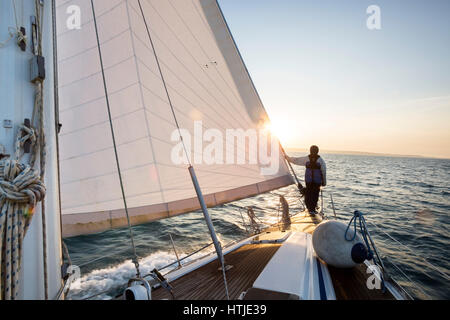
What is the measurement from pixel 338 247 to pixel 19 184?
2.98 meters

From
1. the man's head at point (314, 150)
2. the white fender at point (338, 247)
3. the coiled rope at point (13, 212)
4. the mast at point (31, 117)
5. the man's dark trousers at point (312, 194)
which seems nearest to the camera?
the coiled rope at point (13, 212)

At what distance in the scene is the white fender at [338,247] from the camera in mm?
2697

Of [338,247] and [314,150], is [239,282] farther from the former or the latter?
[314,150]

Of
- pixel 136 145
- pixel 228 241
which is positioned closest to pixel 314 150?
pixel 136 145

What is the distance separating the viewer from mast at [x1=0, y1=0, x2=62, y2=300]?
1338 millimetres

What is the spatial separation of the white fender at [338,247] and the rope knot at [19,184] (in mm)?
2814

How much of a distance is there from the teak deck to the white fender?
0.52ft

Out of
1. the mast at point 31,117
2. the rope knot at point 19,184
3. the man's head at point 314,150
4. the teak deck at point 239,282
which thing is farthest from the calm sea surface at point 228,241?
→ the rope knot at point 19,184

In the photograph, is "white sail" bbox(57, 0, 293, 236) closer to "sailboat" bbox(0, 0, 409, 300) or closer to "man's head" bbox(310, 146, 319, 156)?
"sailboat" bbox(0, 0, 409, 300)

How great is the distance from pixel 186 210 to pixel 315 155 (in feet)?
9.05

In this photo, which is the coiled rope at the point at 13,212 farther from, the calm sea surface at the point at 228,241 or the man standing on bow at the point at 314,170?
the man standing on bow at the point at 314,170

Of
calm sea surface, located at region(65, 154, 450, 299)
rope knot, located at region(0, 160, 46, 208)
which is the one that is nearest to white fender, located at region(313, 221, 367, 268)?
calm sea surface, located at region(65, 154, 450, 299)
